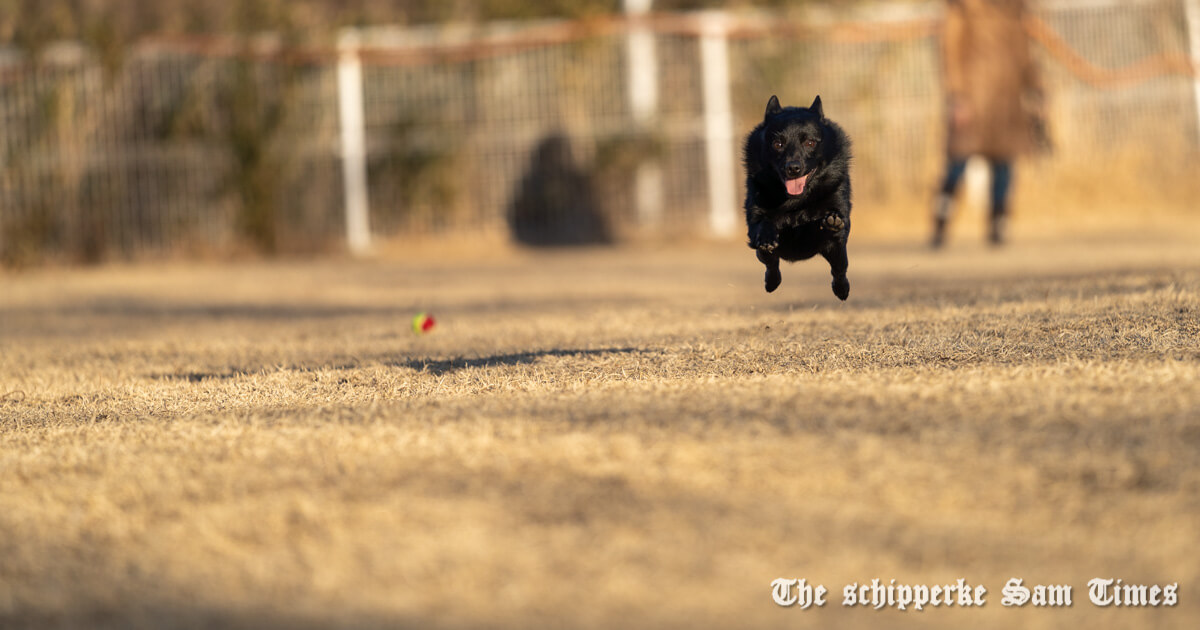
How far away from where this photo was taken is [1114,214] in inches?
496

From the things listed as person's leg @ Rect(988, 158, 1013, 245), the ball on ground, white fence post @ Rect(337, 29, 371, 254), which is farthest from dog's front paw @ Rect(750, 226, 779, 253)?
white fence post @ Rect(337, 29, 371, 254)

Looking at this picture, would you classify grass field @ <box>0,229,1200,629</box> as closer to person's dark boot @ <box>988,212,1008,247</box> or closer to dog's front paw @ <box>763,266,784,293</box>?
dog's front paw @ <box>763,266,784,293</box>

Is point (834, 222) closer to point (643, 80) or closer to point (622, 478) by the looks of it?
point (622, 478)

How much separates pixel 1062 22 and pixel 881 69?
1930mm

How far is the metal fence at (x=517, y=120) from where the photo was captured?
490 inches

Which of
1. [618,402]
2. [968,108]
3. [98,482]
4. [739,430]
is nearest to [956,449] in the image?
[739,430]

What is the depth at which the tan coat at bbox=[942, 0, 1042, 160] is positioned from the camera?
955 cm

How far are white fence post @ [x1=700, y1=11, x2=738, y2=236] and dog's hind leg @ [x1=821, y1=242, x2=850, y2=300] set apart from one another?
8347 millimetres

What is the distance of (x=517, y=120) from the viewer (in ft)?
42.1

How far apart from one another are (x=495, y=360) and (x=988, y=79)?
6.81 meters

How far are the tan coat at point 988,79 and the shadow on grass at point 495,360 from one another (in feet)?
19.4

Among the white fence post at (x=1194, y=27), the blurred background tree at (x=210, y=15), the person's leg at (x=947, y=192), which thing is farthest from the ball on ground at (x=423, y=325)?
the white fence post at (x=1194, y=27)

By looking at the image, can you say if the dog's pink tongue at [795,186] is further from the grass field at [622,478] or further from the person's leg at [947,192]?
the person's leg at [947,192]

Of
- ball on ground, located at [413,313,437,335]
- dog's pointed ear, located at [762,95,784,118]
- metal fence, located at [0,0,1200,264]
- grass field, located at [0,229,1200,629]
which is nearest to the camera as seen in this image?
grass field, located at [0,229,1200,629]
